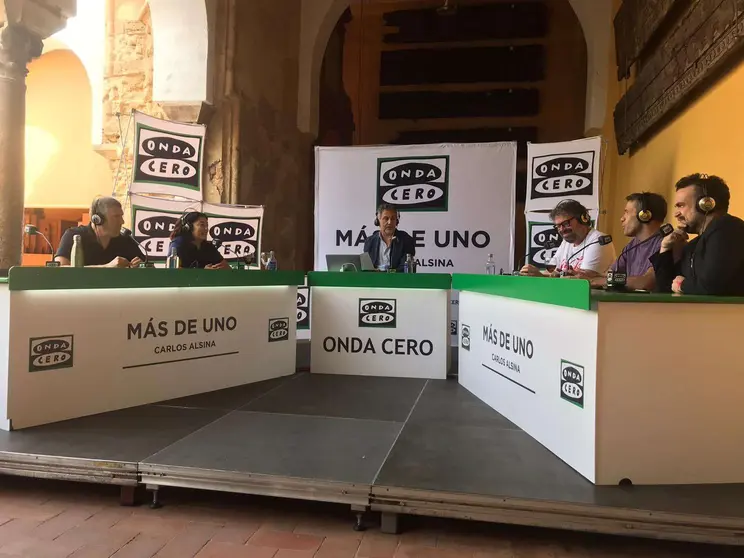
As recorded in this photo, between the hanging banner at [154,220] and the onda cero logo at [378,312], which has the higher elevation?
the hanging banner at [154,220]

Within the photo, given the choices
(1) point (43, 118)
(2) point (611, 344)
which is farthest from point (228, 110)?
(2) point (611, 344)

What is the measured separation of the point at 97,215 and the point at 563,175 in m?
3.82

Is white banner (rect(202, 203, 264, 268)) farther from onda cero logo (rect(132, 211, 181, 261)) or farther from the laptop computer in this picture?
the laptop computer

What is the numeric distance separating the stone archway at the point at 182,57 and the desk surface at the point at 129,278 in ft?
8.76

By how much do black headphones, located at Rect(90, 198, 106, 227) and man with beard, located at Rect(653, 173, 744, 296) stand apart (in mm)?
3185

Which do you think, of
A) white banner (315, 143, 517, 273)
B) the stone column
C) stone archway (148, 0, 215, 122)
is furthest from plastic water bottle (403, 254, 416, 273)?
the stone column

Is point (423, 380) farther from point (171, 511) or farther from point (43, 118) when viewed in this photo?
point (43, 118)

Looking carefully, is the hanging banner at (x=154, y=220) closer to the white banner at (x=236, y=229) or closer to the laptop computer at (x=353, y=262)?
the white banner at (x=236, y=229)

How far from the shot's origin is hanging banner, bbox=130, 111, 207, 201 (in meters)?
4.69

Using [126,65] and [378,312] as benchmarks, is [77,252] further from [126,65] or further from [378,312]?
[126,65]

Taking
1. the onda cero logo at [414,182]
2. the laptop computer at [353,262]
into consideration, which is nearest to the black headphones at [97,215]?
the laptop computer at [353,262]

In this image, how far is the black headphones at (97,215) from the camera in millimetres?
3385

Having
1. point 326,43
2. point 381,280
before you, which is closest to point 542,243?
point 381,280

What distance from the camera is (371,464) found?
2.17 m
